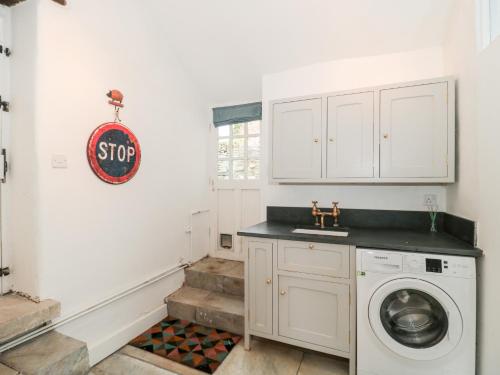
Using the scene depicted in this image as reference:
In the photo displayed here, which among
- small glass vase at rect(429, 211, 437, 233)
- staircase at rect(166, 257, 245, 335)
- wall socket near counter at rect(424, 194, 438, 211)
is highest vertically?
wall socket near counter at rect(424, 194, 438, 211)

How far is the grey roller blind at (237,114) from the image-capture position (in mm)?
2910

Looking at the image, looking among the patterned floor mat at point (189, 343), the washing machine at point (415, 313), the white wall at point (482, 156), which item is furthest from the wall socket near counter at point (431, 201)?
the patterned floor mat at point (189, 343)

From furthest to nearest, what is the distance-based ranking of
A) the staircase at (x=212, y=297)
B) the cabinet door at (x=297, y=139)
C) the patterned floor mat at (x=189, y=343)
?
the staircase at (x=212, y=297), the cabinet door at (x=297, y=139), the patterned floor mat at (x=189, y=343)

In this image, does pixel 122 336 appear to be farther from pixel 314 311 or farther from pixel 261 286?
pixel 314 311

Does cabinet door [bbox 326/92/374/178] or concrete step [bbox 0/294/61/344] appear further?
cabinet door [bbox 326/92/374/178]

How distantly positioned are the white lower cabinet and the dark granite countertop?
0.05m

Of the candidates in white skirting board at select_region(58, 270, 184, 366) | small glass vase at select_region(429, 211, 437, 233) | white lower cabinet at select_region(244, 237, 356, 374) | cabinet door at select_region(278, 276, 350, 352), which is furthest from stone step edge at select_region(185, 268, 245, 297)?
small glass vase at select_region(429, 211, 437, 233)

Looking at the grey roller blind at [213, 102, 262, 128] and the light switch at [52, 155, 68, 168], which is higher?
the grey roller blind at [213, 102, 262, 128]

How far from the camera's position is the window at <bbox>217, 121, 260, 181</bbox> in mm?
3047

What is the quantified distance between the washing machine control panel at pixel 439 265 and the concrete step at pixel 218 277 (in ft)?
5.01

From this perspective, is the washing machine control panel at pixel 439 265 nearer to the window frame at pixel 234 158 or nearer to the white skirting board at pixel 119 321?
the window frame at pixel 234 158

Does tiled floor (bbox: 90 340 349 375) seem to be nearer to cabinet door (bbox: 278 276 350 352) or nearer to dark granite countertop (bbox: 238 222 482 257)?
cabinet door (bbox: 278 276 350 352)

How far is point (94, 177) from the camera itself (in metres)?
1.90

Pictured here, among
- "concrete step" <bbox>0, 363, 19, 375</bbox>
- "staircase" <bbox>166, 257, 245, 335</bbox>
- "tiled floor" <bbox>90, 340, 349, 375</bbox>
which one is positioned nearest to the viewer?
"concrete step" <bbox>0, 363, 19, 375</bbox>
